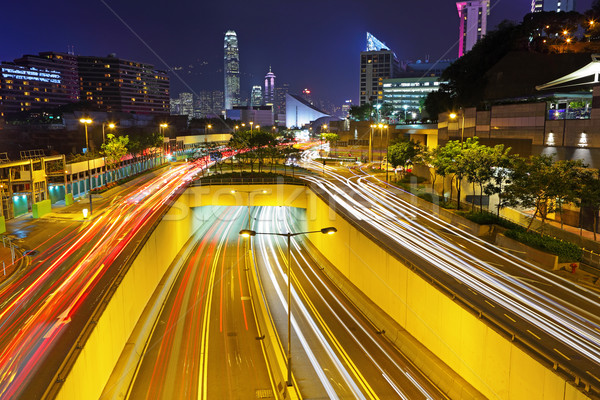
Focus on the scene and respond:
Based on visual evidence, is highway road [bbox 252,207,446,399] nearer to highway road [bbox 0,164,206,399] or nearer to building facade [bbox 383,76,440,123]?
highway road [bbox 0,164,206,399]

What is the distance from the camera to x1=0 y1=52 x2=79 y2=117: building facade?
433 feet

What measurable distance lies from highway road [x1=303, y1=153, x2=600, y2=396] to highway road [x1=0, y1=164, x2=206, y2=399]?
1305 cm

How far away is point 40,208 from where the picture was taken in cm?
3400

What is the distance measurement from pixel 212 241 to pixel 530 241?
27.3 meters

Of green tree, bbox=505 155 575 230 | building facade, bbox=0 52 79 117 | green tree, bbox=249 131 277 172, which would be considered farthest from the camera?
building facade, bbox=0 52 79 117

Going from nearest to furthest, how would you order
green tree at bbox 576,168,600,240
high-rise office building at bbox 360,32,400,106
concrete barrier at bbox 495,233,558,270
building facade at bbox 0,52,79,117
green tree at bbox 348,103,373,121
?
concrete barrier at bbox 495,233,558,270, green tree at bbox 576,168,600,240, green tree at bbox 348,103,373,121, building facade at bbox 0,52,79,117, high-rise office building at bbox 360,32,400,106

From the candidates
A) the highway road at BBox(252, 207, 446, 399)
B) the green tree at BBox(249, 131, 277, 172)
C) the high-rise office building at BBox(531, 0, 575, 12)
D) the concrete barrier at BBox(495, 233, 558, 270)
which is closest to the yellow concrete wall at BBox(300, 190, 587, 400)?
the highway road at BBox(252, 207, 446, 399)

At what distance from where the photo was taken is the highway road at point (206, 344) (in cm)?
1645

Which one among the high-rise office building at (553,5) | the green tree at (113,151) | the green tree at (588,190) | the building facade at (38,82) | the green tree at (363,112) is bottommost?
the green tree at (588,190)

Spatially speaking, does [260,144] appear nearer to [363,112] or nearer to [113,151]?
[113,151]

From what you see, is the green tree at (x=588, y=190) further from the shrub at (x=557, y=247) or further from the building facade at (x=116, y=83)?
the building facade at (x=116, y=83)

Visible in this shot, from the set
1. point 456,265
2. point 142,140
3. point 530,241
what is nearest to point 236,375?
point 456,265

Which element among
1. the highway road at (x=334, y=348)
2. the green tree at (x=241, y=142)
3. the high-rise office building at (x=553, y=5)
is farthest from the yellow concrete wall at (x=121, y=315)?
the high-rise office building at (x=553, y=5)

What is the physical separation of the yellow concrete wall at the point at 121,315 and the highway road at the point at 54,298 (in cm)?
51
